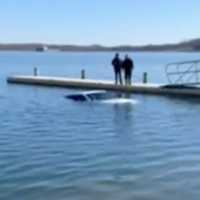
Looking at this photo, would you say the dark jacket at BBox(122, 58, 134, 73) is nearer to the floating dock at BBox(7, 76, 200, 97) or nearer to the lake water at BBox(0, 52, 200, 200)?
the floating dock at BBox(7, 76, 200, 97)

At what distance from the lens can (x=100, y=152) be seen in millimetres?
15719

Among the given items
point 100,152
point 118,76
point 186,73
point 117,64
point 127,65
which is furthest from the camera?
point 118,76

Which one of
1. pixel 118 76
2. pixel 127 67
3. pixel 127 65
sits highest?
pixel 127 65

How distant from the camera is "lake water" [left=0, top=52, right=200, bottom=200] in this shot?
39.7ft

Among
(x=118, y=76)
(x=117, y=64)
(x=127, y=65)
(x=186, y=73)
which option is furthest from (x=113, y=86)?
(x=186, y=73)

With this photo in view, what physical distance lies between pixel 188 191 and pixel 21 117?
40.1ft

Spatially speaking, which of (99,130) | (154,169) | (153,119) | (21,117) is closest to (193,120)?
(153,119)

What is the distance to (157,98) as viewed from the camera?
3088 cm

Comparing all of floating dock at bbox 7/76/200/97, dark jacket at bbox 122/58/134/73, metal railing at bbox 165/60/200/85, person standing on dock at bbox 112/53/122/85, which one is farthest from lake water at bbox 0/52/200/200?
person standing on dock at bbox 112/53/122/85

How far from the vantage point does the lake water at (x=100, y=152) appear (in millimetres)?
12094

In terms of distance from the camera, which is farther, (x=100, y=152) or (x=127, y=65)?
(x=127, y=65)

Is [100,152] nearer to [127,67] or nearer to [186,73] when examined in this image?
[127,67]

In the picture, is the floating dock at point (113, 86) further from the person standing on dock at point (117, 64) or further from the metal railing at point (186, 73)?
the metal railing at point (186, 73)

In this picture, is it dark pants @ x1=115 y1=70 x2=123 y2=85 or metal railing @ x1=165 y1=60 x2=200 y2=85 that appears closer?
metal railing @ x1=165 y1=60 x2=200 y2=85
